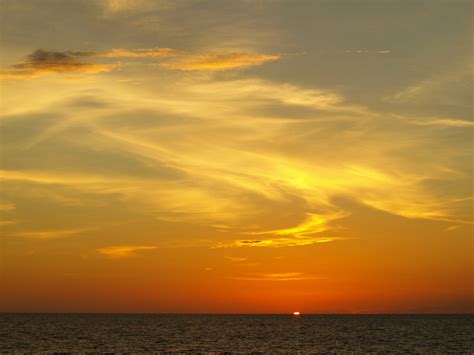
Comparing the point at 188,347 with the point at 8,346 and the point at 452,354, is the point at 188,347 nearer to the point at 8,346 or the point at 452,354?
the point at 8,346

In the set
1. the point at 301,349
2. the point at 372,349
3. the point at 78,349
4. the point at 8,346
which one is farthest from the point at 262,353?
the point at 8,346

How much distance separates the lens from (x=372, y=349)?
11569 cm

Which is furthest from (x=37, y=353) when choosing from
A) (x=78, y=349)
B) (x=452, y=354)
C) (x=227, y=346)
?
(x=452, y=354)

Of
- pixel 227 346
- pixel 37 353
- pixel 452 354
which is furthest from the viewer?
pixel 227 346

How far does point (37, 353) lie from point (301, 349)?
45.4m

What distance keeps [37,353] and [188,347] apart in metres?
27.3

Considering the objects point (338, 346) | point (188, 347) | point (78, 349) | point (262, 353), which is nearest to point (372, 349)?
point (338, 346)

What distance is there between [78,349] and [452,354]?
65.3 metres

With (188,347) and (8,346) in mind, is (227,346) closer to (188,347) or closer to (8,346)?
(188,347)

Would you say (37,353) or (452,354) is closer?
(37,353)

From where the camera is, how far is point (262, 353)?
341ft

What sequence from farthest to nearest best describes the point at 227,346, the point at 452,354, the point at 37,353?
the point at 227,346
the point at 452,354
the point at 37,353

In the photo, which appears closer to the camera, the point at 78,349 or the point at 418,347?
the point at 78,349

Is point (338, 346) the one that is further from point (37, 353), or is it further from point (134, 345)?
point (37, 353)
